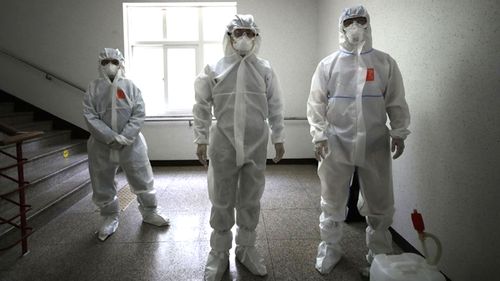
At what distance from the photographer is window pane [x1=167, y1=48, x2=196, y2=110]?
15.4ft

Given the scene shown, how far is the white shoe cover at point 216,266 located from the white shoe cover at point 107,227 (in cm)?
100

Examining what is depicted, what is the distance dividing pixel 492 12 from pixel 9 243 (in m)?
3.19

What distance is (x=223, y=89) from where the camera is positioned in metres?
1.78

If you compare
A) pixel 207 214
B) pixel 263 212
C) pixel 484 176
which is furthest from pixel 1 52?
pixel 484 176

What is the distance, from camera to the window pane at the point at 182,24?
15.2 ft

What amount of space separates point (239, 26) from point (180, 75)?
3141 mm

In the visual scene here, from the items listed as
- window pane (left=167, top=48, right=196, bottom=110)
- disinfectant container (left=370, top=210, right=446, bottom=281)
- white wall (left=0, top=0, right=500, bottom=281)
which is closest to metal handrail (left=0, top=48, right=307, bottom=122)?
window pane (left=167, top=48, right=196, bottom=110)

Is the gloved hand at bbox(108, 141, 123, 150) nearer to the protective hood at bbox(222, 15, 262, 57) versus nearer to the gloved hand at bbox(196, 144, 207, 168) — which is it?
the gloved hand at bbox(196, 144, 207, 168)

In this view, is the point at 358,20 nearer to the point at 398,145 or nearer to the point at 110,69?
the point at 398,145

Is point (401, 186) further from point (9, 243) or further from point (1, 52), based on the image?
point (1, 52)

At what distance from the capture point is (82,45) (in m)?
4.48

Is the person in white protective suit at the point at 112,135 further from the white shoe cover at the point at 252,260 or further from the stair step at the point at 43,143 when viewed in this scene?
the stair step at the point at 43,143

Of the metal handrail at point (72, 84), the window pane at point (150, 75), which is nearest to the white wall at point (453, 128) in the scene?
the metal handrail at point (72, 84)

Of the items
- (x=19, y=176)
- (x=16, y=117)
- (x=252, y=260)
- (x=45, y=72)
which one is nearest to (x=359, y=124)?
(x=252, y=260)
